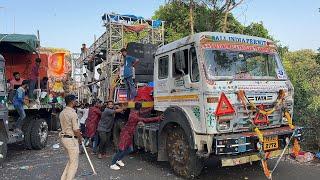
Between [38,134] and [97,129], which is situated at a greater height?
[97,129]

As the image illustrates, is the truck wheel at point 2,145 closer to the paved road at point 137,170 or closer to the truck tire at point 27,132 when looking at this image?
the paved road at point 137,170

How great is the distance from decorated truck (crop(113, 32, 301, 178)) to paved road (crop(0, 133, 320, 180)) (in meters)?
0.58

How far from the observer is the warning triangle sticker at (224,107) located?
640 centimetres

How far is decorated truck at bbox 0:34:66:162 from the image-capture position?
944 cm

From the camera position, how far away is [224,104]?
6453mm

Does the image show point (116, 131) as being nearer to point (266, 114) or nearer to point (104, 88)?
point (104, 88)

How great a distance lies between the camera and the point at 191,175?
6898 millimetres

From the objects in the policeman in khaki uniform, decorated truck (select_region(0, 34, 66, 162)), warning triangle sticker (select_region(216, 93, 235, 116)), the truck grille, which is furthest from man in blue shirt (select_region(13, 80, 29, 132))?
the truck grille

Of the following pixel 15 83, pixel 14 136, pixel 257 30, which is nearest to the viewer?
pixel 14 136

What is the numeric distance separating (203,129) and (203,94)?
23.0 inches

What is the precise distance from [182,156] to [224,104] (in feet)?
4.38

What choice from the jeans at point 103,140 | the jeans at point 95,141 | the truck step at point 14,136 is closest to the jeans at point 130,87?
the jeans at point 103,140

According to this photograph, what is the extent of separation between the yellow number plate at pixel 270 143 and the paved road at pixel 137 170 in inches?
28.5

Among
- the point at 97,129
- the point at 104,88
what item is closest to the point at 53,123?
the point at 104,88
